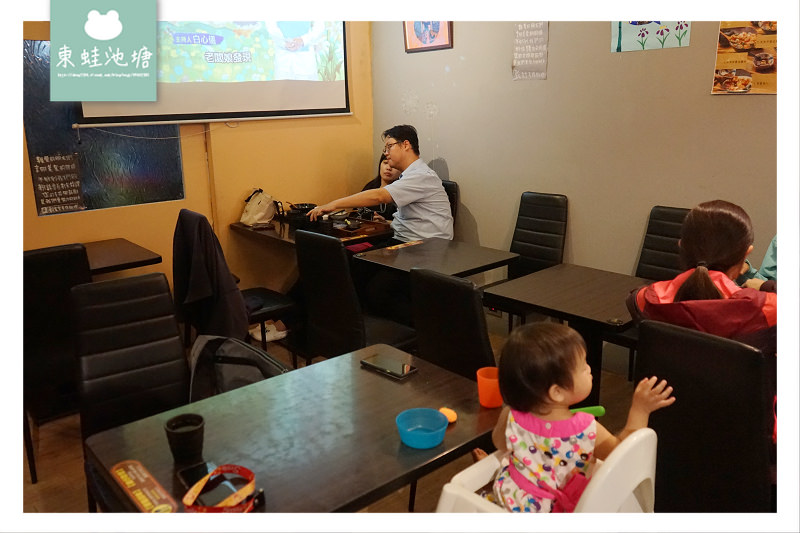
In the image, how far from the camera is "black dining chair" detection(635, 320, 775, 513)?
1593 mm

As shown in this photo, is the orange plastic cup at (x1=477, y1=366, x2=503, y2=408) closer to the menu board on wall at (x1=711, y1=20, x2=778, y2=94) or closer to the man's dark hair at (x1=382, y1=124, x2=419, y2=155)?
the menu board on wall at (x1=711, y1=20, x2=778, y2=94)

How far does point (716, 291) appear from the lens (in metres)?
1.81

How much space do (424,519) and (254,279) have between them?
3106 millimetres

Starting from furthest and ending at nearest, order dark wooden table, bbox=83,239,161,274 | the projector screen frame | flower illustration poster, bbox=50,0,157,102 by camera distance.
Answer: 1. the projector screen frame
2. dark wooden table, bbox=83,239,161,274
3. flower illustration poster, bbox=50,0,157,102

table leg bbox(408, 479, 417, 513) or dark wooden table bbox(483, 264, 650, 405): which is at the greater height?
dark wooden table bbox(483, 264, 650, 405)

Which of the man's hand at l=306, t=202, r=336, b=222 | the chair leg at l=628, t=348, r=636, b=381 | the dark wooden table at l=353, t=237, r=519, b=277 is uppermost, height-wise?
the man's hand at l=306, t=202, r=336, b=222

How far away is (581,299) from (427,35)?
2.27 meters

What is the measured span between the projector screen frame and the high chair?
2975 millimetres

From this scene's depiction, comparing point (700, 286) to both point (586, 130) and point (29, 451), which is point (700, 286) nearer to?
point (586, 130)

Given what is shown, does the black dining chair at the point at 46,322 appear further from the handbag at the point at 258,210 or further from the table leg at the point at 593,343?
the table leg at the point at 593,343

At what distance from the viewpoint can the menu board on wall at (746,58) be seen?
9.13ft

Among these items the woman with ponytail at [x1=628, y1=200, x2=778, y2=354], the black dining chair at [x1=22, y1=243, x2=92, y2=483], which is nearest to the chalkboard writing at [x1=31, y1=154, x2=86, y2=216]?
the black dining chair at [x1=22, y1=243, x2=92, y2=483]

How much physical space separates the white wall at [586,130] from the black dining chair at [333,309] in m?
1.27

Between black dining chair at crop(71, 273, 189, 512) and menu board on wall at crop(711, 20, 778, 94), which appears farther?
menu board on wall at crop(711, 20, 778, 94)
